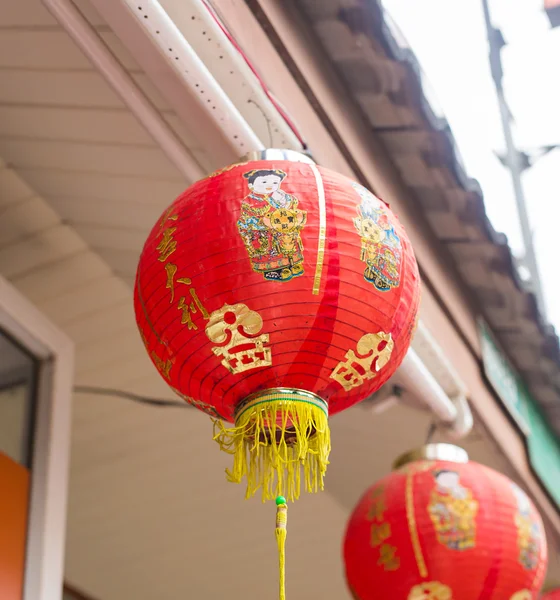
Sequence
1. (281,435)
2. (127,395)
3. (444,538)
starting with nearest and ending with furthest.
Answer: (281,435), (444,538), (127,395)

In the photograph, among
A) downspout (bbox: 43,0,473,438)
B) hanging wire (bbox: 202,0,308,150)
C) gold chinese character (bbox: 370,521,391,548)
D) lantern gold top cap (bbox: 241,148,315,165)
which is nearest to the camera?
lantern gold top cap (bbox: 241,148,315,165)

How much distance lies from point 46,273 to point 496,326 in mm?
2122

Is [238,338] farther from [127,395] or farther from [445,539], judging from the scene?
[127,395]

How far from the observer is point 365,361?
6.12 feet

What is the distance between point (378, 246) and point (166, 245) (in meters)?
0.41

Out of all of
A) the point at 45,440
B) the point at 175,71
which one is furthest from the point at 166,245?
the point at 45,440

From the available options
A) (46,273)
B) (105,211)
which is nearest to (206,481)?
(46,273)

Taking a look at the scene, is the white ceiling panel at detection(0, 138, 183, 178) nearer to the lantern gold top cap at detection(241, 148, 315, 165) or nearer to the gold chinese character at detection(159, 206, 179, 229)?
the lantern gold top cap at detection(241, 148, 315, 165)

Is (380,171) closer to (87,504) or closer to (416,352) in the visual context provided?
(416,352)

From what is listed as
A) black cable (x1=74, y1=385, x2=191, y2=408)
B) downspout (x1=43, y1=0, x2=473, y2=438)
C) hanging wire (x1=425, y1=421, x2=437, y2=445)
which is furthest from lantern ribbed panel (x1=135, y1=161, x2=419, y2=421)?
black cable (x1=74, y1=385, x2=191, y2=408)

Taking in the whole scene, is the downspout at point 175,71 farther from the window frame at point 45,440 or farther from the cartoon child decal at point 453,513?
the cartoon child decal at point 453,513

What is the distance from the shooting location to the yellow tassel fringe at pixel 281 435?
6.02 feet

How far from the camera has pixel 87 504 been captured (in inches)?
183

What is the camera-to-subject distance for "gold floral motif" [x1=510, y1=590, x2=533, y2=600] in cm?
273
